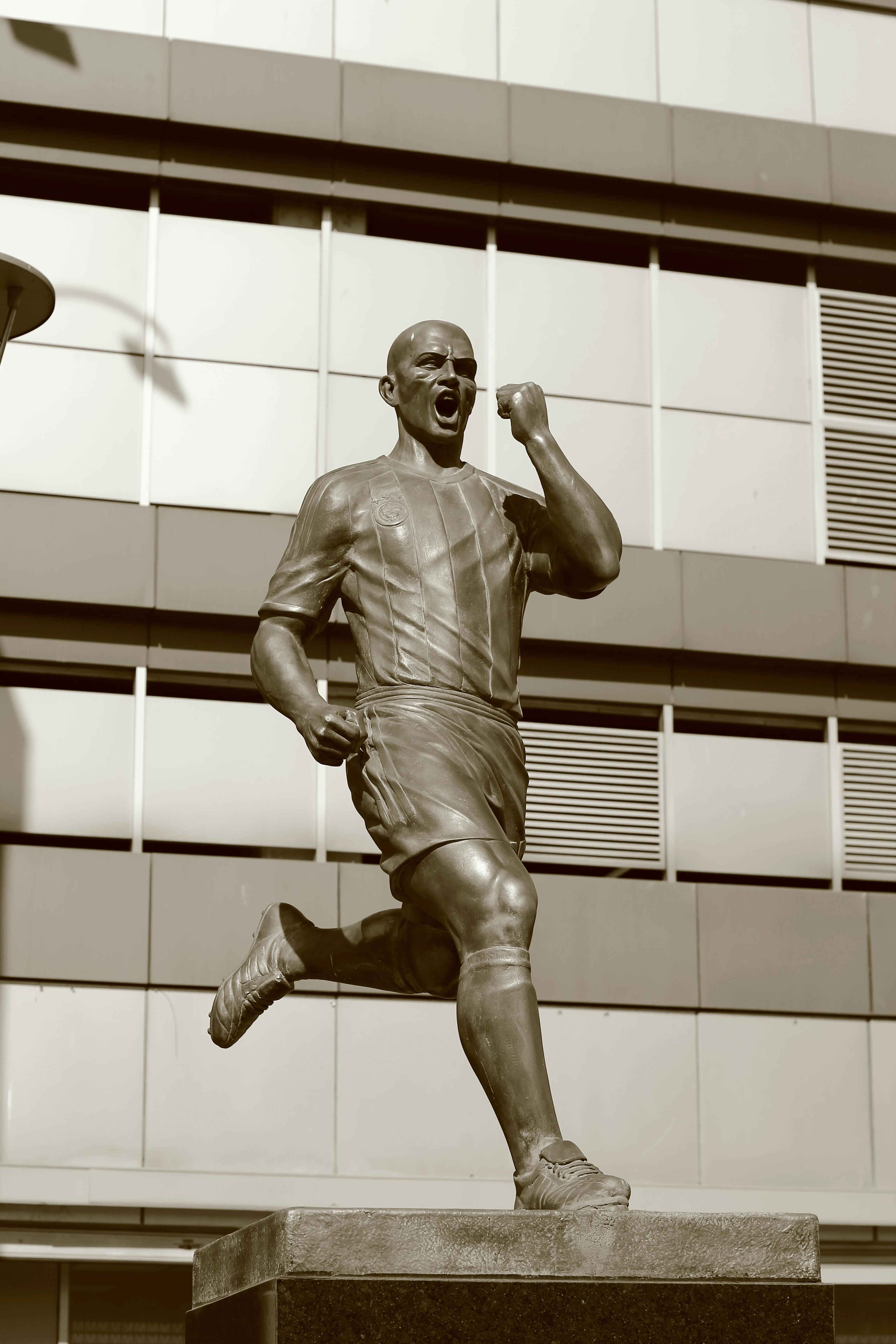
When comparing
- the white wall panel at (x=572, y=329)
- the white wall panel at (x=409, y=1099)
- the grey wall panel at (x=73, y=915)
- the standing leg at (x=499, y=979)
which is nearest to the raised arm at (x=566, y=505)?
the standing leg at (x=499, y=979)

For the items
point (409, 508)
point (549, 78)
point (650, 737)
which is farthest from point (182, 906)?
point (409, 508)

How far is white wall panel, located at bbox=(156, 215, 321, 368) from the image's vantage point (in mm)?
17688

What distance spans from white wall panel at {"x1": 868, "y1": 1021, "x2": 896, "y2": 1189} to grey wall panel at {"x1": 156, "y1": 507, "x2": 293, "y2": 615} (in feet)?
19.4

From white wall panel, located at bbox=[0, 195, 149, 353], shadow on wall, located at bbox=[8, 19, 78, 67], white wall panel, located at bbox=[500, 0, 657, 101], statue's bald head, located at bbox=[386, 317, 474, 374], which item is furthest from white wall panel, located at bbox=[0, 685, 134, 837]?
statue's bald head, located at bbox=[386, 317, 474, 374]

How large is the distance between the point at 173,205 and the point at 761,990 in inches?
309

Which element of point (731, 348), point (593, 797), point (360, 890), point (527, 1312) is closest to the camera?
point (527, 1312)

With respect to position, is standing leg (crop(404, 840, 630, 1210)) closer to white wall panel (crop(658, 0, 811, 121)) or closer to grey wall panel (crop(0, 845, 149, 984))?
grey wall panel (crop(0, 845, 149, 984))

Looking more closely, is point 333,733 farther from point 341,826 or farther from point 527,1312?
point 341,826

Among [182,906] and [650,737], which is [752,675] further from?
[182,906]

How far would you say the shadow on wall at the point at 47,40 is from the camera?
57.2ft

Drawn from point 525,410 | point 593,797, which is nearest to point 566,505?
point 525,410

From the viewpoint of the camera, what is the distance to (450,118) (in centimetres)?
1820

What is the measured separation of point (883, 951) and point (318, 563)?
1208cm

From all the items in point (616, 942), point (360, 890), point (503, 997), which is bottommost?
point (503, 997)
